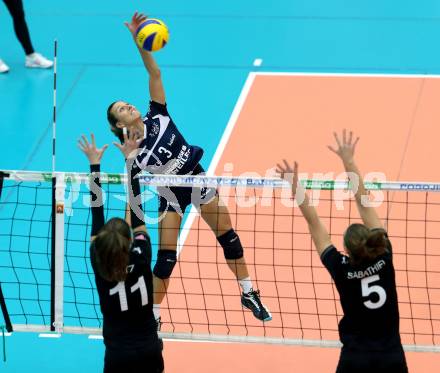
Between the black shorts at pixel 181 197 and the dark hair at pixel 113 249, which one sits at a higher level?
the black shorts at pixel 181 197

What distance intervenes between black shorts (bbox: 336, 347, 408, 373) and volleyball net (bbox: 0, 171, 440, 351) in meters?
1.53

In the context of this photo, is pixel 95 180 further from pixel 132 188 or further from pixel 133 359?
pixel 133 359

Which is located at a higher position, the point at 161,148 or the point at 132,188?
the point at 161,148

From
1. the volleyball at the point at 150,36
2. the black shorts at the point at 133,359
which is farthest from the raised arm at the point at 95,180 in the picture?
the volleyball at the point at 150,36

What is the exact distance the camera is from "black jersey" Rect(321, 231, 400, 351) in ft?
20.9

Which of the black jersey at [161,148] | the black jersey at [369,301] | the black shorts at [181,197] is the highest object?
the black jersey at [161,148]

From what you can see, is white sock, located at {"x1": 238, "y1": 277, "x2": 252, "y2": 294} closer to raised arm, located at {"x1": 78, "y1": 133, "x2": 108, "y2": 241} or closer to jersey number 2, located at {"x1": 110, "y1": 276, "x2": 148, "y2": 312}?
raised arm, located at {"x1": 78, "y1": 133, "x2": 108, "y2": 241}

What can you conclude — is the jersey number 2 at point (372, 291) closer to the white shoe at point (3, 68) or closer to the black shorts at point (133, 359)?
the black shorts at point (133, 359)

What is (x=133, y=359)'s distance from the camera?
6617 mm

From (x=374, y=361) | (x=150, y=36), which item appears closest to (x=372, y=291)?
(x=374, y=361)

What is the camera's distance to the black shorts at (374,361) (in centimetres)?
643

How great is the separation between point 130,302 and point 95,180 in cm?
121

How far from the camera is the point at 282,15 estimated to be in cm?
1691

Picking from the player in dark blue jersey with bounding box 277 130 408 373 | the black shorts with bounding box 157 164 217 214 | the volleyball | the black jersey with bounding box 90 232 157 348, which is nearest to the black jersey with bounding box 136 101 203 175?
the black shorts with bounding box 157 164 217 214
